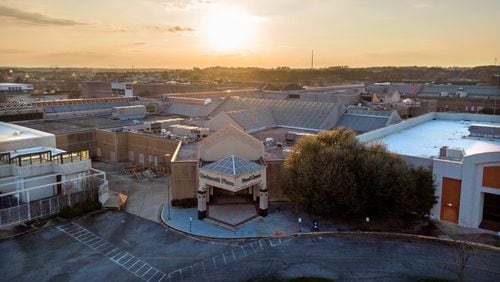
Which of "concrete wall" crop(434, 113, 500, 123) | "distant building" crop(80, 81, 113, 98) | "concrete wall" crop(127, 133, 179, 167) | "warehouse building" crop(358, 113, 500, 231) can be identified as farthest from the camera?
"distant building" crop(80, 81, 113, 98)

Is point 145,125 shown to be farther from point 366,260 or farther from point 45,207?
point 366,260

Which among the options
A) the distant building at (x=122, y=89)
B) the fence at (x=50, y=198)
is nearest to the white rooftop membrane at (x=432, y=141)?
the fence at (x=50, y=198)

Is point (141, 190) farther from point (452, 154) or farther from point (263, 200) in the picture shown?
point (452, 154)

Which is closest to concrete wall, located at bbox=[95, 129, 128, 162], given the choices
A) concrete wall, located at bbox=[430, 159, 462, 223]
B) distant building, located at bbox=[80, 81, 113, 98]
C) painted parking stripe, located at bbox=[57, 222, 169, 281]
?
painted parking stripe, located at bbox=[57, 222, 169, 281]

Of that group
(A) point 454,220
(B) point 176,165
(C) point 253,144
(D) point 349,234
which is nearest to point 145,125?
(B) point 176,165

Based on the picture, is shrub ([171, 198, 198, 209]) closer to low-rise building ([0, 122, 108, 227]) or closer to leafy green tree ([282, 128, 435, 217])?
low-rise building ([0, 122, 108, 227])

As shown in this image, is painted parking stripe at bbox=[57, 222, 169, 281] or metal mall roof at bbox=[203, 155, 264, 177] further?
metal mall roof at bbox=[203, 155, 264, 177]

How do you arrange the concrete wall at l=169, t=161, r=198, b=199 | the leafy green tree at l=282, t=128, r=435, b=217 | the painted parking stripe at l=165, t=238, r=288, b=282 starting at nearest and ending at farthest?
the painted parking stripe at l=165, t=238, r=288, b=282 < the leafy green tree at l=282, t=128, r=435, b=217 < the concrete wall at l=169, t=161, r=198, b=199

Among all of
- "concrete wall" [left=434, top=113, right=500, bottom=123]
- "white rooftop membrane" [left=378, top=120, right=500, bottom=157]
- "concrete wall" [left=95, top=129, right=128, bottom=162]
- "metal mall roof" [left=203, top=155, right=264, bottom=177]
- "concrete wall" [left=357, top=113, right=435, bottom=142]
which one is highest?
"concrete wall" [left=434, top=113, right=500, bottom=123]
